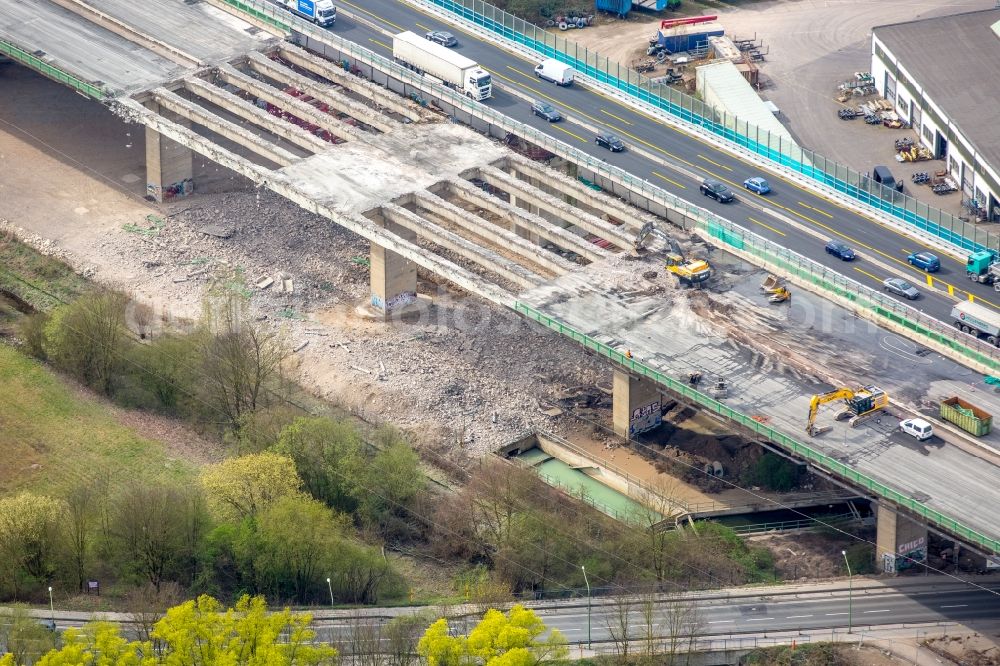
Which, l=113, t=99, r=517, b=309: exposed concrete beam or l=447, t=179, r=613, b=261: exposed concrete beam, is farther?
l=447, t=179, r=613, b=261: exposed concrete beam

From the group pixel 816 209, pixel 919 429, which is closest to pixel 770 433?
pixel 919 429

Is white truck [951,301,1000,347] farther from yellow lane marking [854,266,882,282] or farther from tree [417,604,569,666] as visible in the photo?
tree [417,604,569,666]

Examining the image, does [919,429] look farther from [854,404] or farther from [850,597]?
[850,597]

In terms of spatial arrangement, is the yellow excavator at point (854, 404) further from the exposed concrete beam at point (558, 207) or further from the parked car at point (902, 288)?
the exposed concrete beam at point (558, 207)

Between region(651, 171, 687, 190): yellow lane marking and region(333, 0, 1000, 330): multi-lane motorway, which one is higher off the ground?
region(651, 171, 687, 190): yellow lane marking

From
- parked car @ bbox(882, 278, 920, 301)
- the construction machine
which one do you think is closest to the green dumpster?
parked car @ bbox(882, 278, 920, 301)

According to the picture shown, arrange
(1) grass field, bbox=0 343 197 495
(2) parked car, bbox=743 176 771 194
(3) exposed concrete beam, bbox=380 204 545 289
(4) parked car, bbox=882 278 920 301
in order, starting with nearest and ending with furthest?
(1) grass field, bbox=0 343 197 495 → (4) parked car, bbox=882 278 920 301 → (3) exposed concrete beam, bbox=380 204 545 289 → (2) parked car, bbox=743 176 771 194
